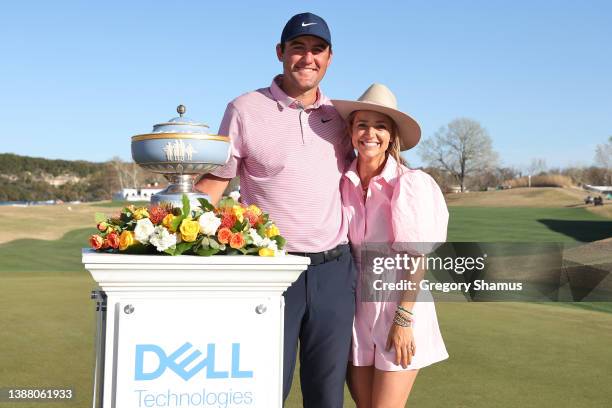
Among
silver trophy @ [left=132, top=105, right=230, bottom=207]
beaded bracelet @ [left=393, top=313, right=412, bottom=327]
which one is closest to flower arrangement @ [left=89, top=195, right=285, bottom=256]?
silver trophy @ [left=132, top=105, right=230, bottom=207]

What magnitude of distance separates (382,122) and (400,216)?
497 mm

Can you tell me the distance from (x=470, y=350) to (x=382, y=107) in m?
3.19

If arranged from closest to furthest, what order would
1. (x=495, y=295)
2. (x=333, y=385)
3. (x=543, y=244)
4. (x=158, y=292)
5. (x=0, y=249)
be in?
1. (x=158, y=292)
2. (x=333, y=385)
3. (x=495, y=295)
4. (x=0, y=249)
5. (x=543, y=244)

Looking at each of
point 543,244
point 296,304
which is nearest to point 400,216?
point 296,304

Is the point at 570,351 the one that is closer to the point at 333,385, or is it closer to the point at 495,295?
the point at 333,385

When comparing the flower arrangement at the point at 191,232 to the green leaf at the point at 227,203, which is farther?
the green leaf at the point at 227,203

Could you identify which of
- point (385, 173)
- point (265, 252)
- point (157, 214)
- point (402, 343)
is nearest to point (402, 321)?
point (402, 343)

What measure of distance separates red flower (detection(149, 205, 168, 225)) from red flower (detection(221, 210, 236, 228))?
22cm

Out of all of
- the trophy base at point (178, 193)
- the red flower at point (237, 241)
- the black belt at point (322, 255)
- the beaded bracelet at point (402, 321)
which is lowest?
the beaded bracelet at point (402, 321)

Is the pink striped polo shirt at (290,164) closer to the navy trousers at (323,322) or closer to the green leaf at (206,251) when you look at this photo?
the navy trousers at (323,322)

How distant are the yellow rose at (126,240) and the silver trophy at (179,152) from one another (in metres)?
0.26

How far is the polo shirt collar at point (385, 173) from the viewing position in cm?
319

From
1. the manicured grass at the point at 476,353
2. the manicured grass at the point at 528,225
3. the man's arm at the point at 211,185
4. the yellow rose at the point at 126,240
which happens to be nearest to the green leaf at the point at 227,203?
the yellow rose at the point at 126,240

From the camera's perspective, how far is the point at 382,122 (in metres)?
3.29
